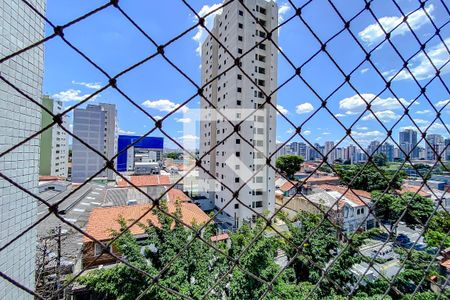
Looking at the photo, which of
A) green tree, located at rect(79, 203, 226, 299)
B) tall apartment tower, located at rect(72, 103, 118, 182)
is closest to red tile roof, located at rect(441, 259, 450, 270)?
green tree, located at rect(79, 203, 226, 299)

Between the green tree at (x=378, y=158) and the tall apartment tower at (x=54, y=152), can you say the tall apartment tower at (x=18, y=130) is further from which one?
the tall apartment tower at (x=54, y=152)

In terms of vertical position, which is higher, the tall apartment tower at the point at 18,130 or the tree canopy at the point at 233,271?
the tall apartment tower at the point at 18,130

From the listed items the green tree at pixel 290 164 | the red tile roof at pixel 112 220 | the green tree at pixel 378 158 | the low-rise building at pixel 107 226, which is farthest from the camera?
the green tree at pixel 290 164

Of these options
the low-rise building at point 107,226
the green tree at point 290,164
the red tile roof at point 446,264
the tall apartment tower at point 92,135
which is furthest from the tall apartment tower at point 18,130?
the green tree at point 290,164

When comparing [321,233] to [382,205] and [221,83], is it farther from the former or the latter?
[221,83]

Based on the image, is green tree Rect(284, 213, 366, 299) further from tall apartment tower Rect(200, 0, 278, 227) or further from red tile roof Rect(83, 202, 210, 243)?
tall apartment tower Rect(200, 0, 278, 227)

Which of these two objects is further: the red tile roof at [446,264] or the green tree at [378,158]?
the red tile roof at [446,264]

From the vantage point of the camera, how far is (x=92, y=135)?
56.0 feet

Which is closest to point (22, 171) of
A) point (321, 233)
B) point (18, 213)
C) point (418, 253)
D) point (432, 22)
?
point (18, 213)

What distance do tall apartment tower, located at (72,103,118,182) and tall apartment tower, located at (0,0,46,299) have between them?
13.9 meters

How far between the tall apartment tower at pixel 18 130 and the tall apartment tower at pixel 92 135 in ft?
45.6

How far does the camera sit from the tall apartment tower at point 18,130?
0.70 metres

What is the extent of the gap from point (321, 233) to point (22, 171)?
2.94 m

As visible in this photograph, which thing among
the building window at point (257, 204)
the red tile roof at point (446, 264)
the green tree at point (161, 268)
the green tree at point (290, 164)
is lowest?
the red tile roof at point (446, 264)
